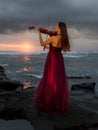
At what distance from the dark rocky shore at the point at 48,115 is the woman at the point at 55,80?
0.97 feet

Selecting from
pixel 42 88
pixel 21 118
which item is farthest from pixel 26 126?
pixel 42 88

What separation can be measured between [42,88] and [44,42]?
1253 millimetres

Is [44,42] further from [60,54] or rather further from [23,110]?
[23,110]

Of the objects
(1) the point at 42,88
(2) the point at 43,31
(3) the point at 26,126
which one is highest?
(2) the point at 43,31

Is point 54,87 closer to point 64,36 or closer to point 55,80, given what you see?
point 55,80

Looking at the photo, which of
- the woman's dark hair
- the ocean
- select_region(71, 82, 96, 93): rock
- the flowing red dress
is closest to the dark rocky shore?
the flowing red dress

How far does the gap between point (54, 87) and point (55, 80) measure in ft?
0.62

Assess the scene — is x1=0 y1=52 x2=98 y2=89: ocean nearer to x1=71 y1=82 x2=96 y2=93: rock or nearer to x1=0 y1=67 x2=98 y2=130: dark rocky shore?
x1=71 y1=82 x2=96 y2=93: rock

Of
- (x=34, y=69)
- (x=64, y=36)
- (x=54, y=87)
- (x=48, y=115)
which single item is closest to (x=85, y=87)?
(x=54, y=87)

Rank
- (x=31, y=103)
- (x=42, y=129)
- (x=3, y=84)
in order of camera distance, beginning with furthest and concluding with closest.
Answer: (x=3, y=84) < (x=31, y=103) < (x=42, y=129)

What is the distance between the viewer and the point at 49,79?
9.84 m

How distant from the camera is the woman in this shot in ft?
31.9

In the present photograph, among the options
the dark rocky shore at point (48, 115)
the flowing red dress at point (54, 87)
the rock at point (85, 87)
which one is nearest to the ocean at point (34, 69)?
the rock at point (85, 87)

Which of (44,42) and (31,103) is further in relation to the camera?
(31,103)
